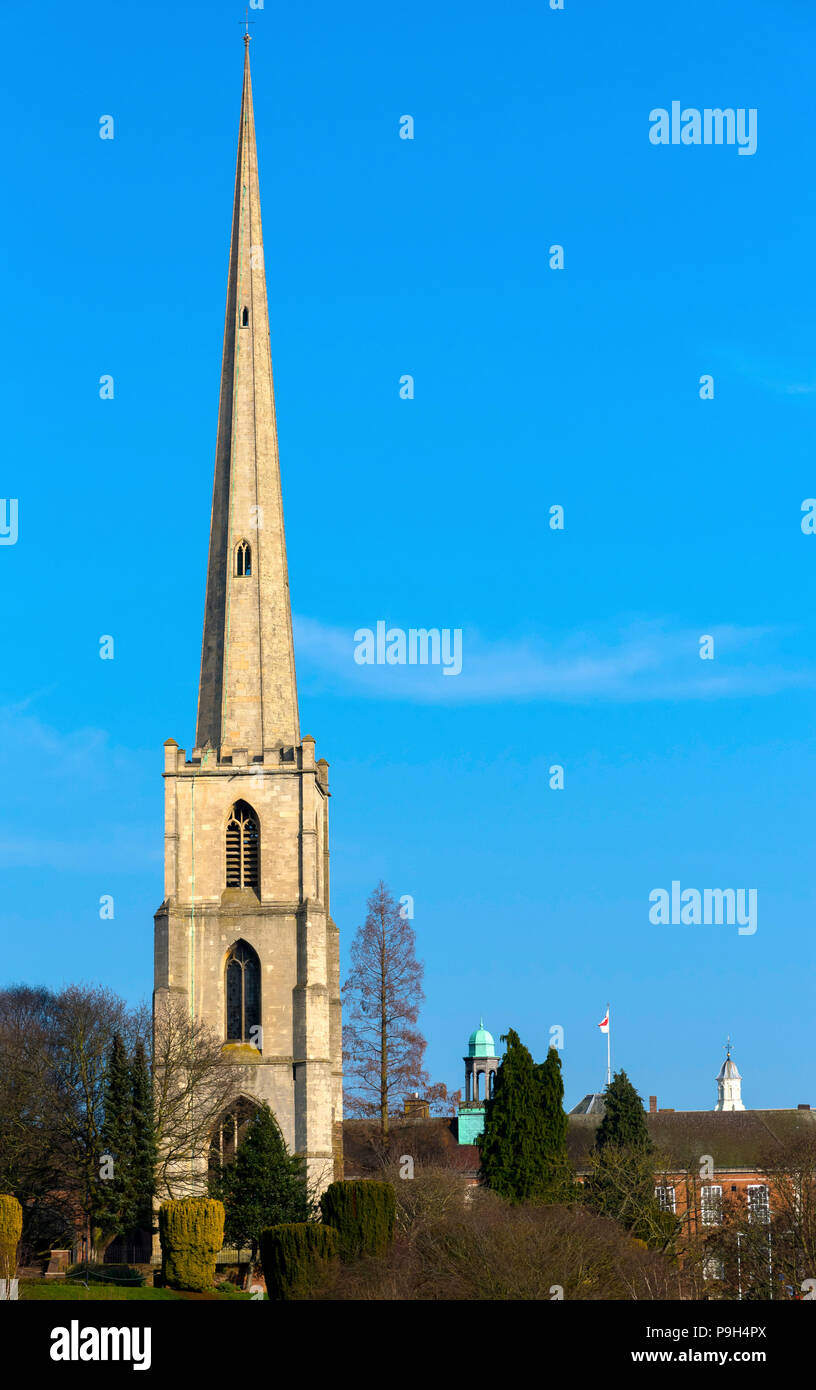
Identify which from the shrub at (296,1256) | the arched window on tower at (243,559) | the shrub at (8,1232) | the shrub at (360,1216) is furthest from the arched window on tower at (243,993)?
the shrub at (296,1256)

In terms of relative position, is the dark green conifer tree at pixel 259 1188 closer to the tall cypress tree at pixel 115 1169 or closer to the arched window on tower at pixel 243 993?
the tall cypress tree at pixel 115 1169

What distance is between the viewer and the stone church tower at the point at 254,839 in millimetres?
60438

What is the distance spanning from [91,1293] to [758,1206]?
29.3 metres

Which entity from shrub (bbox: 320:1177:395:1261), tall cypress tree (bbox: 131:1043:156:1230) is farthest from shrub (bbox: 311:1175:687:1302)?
tall cypress tree (bbox: 131:1043:156:1230)

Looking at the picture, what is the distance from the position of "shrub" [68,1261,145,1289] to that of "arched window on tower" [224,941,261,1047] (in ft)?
39.6

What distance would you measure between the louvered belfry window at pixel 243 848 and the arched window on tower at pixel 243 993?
7.41 ft

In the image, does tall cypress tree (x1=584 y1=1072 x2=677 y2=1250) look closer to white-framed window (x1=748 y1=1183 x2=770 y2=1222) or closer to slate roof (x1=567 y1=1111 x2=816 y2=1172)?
white-framed window (x1=748 y1=1183 x2=770 y2=1222)

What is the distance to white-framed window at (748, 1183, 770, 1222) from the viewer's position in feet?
189

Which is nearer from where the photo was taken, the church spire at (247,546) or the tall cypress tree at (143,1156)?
the tall cypress tree at (143,1156)

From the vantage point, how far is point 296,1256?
37.2 meters

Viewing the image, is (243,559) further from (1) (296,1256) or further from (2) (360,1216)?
(1) (296,1256)
